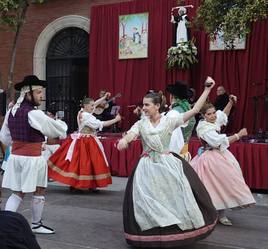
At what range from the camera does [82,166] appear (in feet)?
27.6

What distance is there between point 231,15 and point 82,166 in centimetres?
372

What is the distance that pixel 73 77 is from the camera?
55.4ft

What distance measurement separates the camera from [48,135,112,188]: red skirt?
840 centimetres

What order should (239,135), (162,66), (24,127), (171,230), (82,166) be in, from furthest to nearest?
(162,66)
(82,166)
(239,135)
(24,127)
(171,230)

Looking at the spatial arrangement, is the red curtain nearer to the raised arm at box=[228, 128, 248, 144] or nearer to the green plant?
the green plant

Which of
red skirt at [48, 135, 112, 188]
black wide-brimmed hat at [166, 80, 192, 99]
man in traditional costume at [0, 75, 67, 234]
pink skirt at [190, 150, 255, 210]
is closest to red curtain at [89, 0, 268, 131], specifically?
red skirt at [48, 135, 112, 188]

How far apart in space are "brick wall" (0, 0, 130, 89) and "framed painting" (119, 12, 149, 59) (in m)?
1.91

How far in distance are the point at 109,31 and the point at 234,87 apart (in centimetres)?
445

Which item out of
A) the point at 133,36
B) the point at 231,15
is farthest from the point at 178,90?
the point at 133,36

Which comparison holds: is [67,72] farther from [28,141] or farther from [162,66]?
[28,141]

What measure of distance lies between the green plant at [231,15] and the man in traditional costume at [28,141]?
452 centimetres

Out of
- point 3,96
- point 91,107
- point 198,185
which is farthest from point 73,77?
point 198,185

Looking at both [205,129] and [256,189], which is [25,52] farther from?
[205,129]

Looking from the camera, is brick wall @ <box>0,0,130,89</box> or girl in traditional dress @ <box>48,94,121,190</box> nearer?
girl in traditional dress @ <box>48,94,121,190</box>
